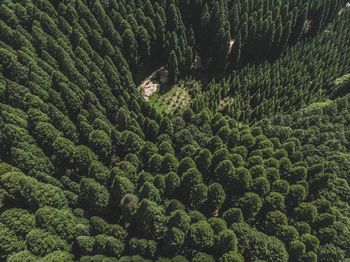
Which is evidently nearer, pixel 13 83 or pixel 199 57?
pixel 13 83

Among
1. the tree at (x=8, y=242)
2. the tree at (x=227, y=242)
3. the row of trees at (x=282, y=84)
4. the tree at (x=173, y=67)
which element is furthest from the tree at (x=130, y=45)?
the tree at (x=227, y=242)

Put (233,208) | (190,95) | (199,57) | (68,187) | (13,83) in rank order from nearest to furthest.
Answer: (233,208) → (68,187) → (13,83) → (190,95) → (199,57)

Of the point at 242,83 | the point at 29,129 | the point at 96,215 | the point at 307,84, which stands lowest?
the point at 96,215

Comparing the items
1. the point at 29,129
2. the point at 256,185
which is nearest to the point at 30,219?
the point at 29,129

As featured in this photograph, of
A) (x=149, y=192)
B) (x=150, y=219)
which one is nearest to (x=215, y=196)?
(x=149, y=192)

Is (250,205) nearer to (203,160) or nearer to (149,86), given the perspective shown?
(203,160)

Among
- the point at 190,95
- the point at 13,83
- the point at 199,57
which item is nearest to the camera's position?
the point at 13,83

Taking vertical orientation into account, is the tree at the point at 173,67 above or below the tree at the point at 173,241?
above

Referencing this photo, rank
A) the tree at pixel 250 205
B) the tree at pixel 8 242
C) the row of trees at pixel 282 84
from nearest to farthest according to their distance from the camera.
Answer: the tree at pixel 8 242, the tree at pixel 250 205, the row of trees at pixel 282 84

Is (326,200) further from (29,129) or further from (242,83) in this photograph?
(29,129)

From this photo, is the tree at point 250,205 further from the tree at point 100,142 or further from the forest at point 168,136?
the tree at point 100,142
